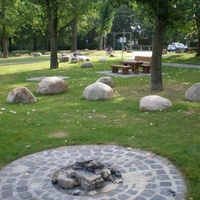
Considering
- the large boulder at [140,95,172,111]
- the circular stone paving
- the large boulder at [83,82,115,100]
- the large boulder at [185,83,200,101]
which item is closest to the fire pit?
the circular stone paving

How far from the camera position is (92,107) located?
968 centimetres

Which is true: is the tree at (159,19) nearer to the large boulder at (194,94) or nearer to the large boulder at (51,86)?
the large boulder at (194,94)

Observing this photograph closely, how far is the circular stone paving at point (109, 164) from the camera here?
437 centimetres

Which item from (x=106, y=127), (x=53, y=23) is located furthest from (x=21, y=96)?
(x=53, y=23)

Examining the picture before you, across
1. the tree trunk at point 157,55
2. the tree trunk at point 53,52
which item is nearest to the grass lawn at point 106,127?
the tree trunk at point 157,55

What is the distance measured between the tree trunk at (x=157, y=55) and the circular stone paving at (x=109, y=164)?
6.47 metres

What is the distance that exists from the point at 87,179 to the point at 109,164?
953mm

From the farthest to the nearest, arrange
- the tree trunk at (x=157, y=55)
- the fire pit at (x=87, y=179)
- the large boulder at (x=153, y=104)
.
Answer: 1. the tree trunk at (x=157, y=55)
2. the large boulder at (x=153, y=104)
3. the fire pit at (x=87, y=179)

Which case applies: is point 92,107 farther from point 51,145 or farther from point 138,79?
point 138,79

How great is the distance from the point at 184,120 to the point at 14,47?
60106 millimetres

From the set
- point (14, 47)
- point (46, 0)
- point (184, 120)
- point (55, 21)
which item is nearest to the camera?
point (184, 120)

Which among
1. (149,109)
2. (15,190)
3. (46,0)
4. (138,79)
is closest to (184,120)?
(149,109)

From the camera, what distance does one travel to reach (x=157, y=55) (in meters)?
12.0

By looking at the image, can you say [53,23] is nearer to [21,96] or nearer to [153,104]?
[21,96]
